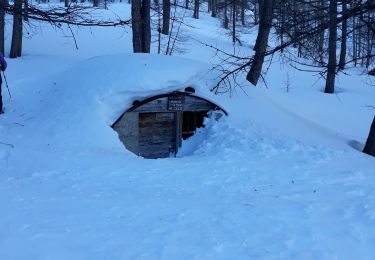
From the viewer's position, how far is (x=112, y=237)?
437 centimetres

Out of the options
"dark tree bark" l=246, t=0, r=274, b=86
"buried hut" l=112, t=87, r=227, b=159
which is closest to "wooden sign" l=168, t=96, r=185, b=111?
"buried hut" l=112, t=87, r=227, b=159

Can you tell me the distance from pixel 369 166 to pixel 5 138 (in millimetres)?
6678

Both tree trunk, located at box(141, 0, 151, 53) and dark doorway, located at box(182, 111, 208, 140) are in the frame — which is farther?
tree trunk, located at box(141, 0, 151, 53)

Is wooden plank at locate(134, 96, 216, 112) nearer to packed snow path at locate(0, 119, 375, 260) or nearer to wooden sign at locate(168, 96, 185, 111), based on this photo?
wooden sign at locate(168, 96, 185, 111)

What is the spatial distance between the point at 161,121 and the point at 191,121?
796mm

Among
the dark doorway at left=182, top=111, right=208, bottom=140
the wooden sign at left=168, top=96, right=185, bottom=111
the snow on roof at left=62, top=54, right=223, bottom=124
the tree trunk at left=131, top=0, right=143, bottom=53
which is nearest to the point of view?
the snow on roof at left=62, top=54, right=223, bottom=124

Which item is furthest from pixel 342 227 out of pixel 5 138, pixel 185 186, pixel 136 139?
pixel 5 138

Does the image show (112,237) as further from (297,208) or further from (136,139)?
(136,139)

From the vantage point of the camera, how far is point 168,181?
21.2 feet

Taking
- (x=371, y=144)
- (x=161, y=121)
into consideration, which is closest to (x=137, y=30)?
(x=161, y=121)

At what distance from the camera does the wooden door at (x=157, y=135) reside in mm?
9508

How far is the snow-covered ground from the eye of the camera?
4234mm

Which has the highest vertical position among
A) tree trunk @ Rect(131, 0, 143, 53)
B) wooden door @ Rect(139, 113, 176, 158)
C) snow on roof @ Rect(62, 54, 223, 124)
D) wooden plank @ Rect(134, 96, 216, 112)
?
tree trunk @ Rect(131, 0, 143, 53)

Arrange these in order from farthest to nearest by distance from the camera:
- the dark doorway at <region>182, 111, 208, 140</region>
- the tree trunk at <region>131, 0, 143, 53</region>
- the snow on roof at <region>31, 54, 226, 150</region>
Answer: the tree trunk at <region>131, 0, 143, 53</region>, the dark doorway at <region>182, 111, 208, 140</region>, the snow on roof at <region>31, 54, 226, 150</region>
